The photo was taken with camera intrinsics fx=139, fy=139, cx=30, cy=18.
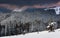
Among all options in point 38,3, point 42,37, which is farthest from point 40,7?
point 42,37

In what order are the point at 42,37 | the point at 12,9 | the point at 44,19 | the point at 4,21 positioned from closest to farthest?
the point at 42,37, the point at 4,21, the point at 12,9, the point at 44,19

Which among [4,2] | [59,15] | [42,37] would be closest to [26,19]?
[4,2]

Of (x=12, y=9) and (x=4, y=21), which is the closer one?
(x=4, y=21)

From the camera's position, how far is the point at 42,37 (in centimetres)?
319

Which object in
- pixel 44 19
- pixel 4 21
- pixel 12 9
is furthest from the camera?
pixel 44 19

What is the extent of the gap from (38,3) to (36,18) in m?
0.58

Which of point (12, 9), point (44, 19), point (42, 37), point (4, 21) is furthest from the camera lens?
point (44, 19)

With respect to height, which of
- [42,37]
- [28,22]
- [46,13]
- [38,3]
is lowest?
[42,37]

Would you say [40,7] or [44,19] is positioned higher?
[40,7]

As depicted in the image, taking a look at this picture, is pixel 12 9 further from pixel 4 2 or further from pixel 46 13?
pixel 46 13

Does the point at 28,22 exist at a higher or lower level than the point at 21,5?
lower

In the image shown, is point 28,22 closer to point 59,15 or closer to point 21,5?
point 21,5

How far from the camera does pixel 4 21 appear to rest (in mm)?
4371

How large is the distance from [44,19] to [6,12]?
1.39 meters
